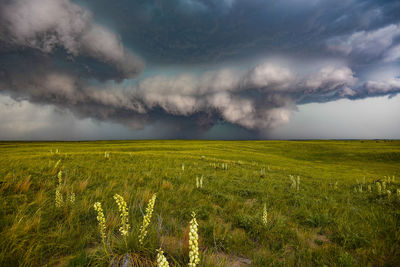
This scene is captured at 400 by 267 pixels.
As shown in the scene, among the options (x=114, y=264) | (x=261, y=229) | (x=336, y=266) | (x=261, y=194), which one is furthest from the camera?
(x=261, y=194)

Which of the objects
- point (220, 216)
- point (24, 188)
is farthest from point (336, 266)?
point (24, 188)

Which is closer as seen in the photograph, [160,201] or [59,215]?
[59,215]

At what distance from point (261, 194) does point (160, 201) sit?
4951 mm

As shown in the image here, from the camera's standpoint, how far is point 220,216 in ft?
17.3

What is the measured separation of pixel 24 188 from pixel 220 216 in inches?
240

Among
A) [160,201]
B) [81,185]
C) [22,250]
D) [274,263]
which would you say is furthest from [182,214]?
[81,185]

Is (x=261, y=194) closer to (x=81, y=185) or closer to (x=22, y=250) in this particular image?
(x=81, y=185)

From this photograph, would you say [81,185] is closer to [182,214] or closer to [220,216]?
[182,214]

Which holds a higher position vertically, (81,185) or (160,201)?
(81,185)

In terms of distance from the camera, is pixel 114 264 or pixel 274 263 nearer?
pixel 114 264

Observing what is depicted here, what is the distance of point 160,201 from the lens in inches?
233

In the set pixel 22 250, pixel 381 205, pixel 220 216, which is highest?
pixel 22 250

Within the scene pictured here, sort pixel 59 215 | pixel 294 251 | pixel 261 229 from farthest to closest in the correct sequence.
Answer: pixel 261 229 → pixel 59 215 → pixel 294 251

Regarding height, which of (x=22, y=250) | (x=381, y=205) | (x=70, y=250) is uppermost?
(x=22, y=250)
